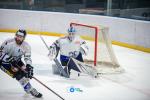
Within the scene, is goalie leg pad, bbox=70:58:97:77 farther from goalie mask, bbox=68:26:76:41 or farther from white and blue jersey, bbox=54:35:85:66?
goalie mask, bbox=68:26:76:41

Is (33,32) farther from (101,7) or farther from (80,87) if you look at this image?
(80,87)

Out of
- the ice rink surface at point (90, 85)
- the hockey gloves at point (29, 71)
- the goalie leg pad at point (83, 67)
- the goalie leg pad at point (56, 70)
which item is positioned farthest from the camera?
the goalie leg pad at point (56, 70)

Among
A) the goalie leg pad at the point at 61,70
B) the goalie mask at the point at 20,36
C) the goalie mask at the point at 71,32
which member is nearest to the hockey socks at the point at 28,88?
the goalie mask at the point at 20,36

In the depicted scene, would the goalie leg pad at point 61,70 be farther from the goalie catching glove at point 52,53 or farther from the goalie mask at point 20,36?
the goalie mask at point 20,36

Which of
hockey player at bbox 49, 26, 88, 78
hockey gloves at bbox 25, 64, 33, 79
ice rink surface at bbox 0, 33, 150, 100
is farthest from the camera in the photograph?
hockey player at bbox 49, 26, 88, 78

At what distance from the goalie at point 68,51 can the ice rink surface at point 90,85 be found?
7.4 inches

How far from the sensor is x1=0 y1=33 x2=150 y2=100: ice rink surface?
5734 mm

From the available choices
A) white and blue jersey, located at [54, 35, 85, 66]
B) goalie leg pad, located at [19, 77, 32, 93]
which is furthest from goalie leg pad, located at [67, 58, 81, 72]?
goalie leg pad, located at [19, 77, 32, 93]

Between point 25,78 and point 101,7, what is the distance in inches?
221

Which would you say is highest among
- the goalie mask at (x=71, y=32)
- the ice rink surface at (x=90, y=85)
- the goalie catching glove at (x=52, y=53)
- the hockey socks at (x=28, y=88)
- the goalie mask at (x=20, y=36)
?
the goalie mask at (x=20, y=36)

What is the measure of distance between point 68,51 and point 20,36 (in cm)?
165

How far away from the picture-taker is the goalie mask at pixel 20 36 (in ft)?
17.4

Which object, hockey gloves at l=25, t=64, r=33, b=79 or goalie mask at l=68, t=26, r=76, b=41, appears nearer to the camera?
hockey gloves at l=25, t=64, r=33, b=79

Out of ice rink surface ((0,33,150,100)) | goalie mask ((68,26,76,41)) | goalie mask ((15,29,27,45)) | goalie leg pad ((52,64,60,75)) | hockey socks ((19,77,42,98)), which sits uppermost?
goalie mask ((15,29,27,45))
